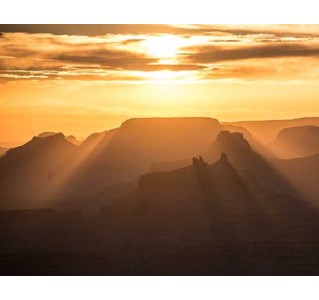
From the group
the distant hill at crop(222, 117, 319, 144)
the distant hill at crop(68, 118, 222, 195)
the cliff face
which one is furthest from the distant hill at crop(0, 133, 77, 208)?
the distant hill at crop(222, 117, 319, 144)

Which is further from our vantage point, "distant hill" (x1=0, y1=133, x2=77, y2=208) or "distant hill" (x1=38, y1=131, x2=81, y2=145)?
"distant hill" (x1=0, y1=133, x2=77, y2=208)

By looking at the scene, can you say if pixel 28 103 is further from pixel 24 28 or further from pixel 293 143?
pixel 293 143

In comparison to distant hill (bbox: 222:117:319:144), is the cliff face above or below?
below

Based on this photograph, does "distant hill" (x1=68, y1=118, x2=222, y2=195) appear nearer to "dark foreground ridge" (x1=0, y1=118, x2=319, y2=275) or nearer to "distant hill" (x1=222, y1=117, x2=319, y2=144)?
"dark foreground ridge" (x1=0, y1=118, x2=319, y2=275)

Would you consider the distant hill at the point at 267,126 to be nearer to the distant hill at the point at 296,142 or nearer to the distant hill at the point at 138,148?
the distant hill at the point at 296,142

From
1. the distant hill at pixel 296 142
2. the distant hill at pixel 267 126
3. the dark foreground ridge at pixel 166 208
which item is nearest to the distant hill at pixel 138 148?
the dark foreground ridge at pixel 166 208

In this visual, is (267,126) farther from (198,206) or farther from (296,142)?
(198,206)
